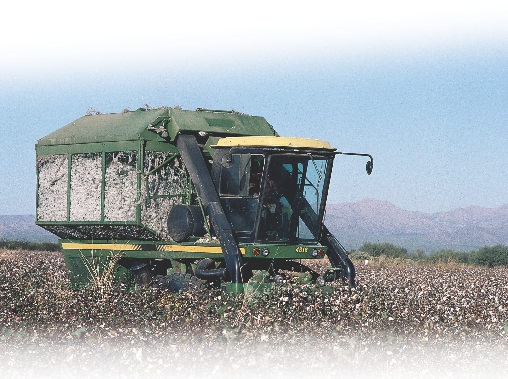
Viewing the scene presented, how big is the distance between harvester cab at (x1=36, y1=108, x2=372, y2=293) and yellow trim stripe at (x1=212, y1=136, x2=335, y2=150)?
19 mm

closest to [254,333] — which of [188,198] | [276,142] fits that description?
[276,142]

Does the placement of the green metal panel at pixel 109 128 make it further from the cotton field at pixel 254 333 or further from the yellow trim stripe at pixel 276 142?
the cotton field at pixel 254 333

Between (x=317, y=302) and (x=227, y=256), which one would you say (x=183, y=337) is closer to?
(x=317, y=302)

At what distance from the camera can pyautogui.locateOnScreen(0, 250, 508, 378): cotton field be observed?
31.4 ft

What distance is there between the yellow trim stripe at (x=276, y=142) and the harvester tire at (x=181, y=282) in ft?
7.78

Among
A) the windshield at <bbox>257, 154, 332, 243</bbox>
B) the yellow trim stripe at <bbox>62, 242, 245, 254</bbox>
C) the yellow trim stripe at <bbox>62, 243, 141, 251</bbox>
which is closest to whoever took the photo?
the windshield at <bbox>257, 154, 332, 243</bbox>

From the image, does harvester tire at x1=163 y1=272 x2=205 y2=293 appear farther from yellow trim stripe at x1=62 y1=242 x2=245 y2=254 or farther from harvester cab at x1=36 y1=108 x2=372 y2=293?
yellow trim stripe at x1=62 y1=242 x2=245 y2=254

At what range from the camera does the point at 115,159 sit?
16812mm

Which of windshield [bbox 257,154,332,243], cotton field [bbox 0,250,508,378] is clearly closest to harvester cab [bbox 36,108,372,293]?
windshield [bbox 257,154,332,243]

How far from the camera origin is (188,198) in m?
16.7

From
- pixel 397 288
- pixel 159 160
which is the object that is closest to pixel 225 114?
pixel 159 160

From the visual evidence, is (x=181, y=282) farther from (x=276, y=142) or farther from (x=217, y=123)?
(x=217, y=123)

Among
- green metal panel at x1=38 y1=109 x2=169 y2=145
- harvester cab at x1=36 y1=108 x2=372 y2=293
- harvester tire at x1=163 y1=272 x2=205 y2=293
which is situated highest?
green metal panel at x1=38 y1=109 x2=169 y2=145

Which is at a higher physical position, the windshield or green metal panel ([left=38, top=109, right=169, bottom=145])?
green metal panel ([left=38, top=109, right=169, bottom=145])
